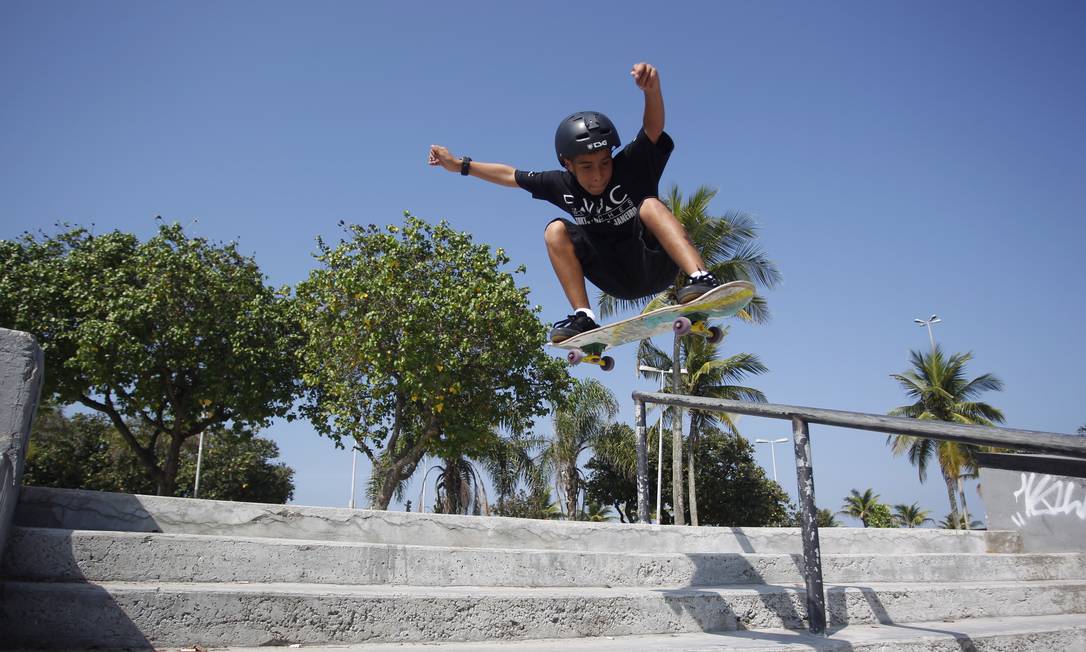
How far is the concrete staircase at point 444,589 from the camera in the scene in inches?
106

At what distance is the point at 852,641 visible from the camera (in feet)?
10.6

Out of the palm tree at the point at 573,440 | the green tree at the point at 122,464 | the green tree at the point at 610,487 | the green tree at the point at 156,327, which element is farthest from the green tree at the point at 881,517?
the green tree at the point at 156,327

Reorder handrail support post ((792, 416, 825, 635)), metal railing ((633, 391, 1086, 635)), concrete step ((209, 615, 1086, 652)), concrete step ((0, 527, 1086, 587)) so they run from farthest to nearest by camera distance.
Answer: handrail support post ((792, 416, 825, 635)) < concrete step ((0, 527, 1086, 587)) < concrete step ((209, 615, 1086, 652)) < metal railing ((633, 391, 1086, 635))

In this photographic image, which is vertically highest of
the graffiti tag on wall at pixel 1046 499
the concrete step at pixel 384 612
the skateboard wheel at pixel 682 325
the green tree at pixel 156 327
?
the green tree at pixel 156 327

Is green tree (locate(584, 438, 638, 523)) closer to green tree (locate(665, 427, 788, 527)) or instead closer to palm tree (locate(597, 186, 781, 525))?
green tree (locate(665, 427, 788, 527))

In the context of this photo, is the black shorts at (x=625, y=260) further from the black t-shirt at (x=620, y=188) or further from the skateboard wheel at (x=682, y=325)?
the skateboard wheel at (x=682, y=325)

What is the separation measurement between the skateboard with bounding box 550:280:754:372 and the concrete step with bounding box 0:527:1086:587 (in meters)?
1.57

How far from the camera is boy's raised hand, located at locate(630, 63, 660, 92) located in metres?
4.15

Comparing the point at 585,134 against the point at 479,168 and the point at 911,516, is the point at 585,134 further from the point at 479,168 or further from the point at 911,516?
the point at 911,516

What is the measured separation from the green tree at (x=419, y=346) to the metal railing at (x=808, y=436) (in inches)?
510

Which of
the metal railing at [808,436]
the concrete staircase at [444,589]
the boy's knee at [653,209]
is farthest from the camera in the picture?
the boy's knee at [653,209]

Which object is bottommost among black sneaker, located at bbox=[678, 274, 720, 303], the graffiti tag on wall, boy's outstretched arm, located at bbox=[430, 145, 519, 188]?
the graffiti tag on wall

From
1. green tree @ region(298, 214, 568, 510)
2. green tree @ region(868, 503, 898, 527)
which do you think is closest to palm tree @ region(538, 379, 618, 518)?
green tree @ region(298, 214, 568, 510)

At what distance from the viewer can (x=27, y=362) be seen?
279cm
